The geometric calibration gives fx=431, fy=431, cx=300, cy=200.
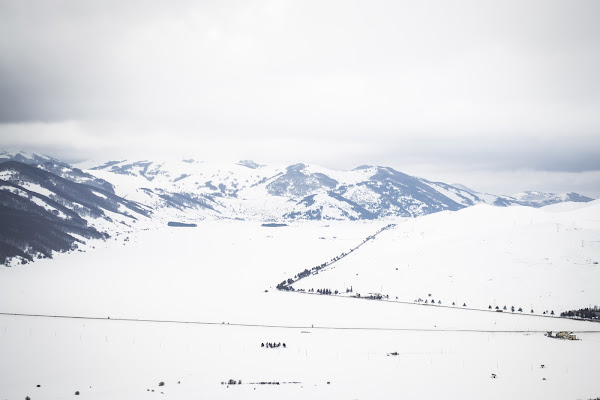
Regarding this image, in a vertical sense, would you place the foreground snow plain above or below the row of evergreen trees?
below

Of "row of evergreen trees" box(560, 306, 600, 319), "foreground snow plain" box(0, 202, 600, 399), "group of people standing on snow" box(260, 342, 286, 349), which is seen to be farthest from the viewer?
"row of evergreen trees" box(560, 306, 600, 319)

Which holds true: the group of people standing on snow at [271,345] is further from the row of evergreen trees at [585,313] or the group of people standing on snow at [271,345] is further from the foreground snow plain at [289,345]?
the row of evergreen trees at [585,313]

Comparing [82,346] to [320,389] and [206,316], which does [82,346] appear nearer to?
[206,316]

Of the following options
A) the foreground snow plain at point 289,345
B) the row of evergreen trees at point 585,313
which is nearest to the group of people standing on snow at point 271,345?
the foreground snow plain at point 289,345

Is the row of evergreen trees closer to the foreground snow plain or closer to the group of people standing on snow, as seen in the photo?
the foreground snow plain

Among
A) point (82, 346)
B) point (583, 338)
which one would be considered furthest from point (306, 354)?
point (583, 338)

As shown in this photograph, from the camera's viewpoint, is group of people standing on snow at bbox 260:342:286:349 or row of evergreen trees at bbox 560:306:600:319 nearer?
group of people standing on snow at bbox 260:342:286:349

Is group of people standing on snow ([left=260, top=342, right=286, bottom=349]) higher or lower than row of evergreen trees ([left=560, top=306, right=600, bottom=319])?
lower

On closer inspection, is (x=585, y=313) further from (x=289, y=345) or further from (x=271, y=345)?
(x=271, y=345)

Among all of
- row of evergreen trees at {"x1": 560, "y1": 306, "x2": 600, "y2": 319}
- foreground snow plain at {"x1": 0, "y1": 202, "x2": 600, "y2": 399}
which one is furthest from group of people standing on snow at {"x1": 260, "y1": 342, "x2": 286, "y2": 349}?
row of evergreen trees at {"x1": 560, "y1": 306, "x2": 600, "y2": 319}

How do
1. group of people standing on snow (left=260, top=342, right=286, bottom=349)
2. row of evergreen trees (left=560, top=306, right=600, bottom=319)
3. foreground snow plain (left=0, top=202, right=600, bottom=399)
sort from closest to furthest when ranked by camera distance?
foreground snow plain (left=0, top=202, right=600, bottom=399) < group of people standing on snow (left=260, top=342, right=286, bottom=349) < row of evergreen trees (left=560, top=306, right=600, bottom=319)

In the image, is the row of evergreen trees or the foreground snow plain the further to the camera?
the row of evergreen trees
